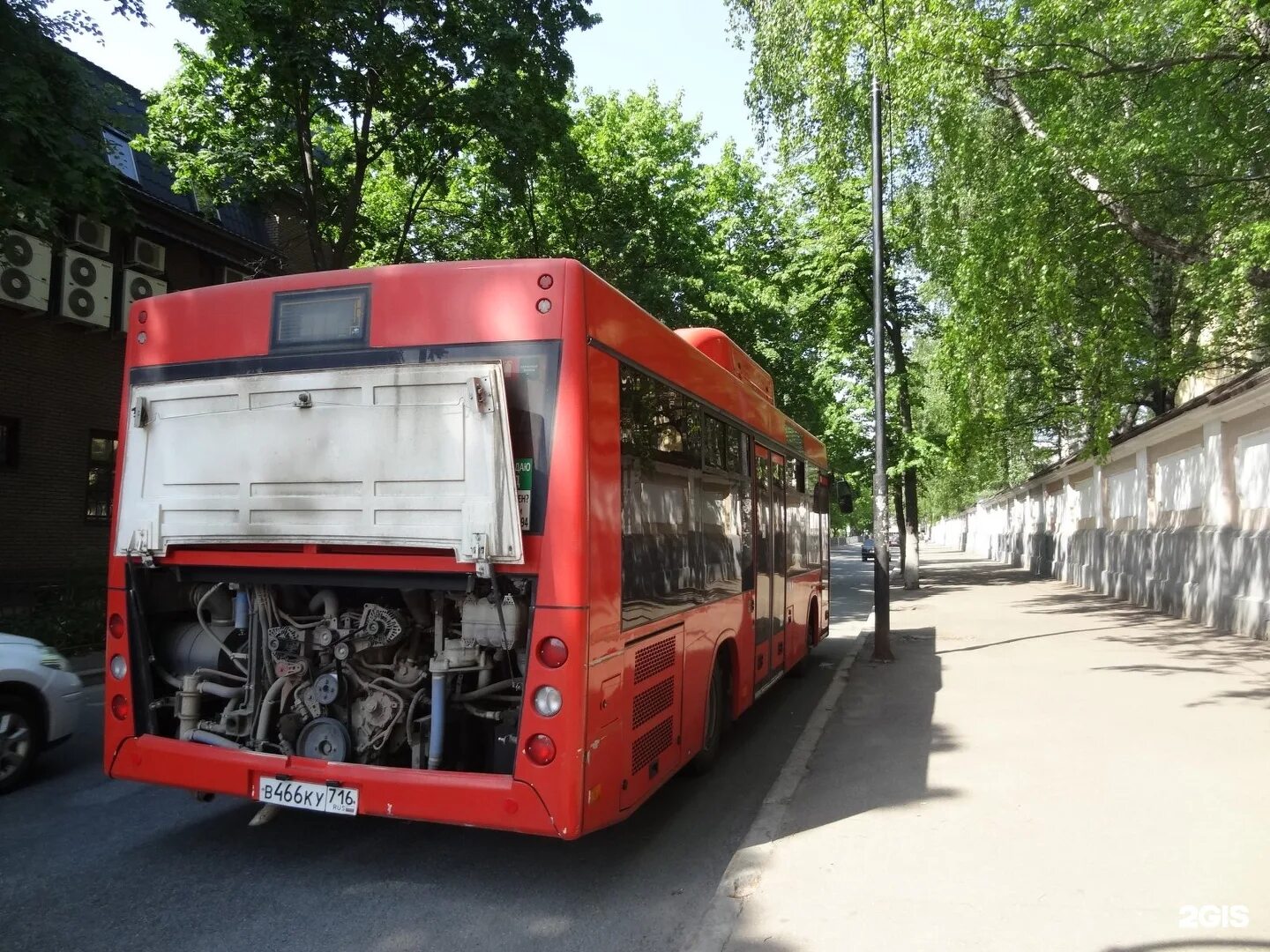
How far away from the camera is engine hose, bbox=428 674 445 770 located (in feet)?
13.9

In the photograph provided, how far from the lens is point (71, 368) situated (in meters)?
16.2

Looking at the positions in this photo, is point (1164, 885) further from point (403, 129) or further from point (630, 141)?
point (630, 141)

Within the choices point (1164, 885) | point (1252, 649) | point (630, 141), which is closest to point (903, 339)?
point (630, 141)

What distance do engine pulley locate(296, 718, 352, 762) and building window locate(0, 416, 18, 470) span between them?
13.7m

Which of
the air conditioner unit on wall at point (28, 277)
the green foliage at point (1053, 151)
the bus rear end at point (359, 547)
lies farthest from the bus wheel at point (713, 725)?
the air conditioner unit on wall at point (28, 277)

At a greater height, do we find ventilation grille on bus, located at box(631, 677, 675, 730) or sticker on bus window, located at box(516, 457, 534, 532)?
sticker on bus window, located at box(516, 457, 534, 532)

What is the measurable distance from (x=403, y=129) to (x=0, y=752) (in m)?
11.4

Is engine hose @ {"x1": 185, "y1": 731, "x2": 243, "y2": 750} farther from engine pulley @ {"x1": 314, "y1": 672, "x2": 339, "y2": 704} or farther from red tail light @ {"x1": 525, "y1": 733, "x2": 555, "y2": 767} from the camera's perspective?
red tail light @ {"x1": 525, "y1": 733, "x2": 555, "y2": 767}

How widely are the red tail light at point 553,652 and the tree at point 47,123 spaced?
7178mm

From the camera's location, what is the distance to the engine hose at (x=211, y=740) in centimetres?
456

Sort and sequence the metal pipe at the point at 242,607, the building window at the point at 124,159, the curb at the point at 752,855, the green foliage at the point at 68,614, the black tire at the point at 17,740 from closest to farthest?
the curb at the point at 752,855
the metal pipe at the point at 242,607
the black tire at the point at 17,740
the green foliage at the point at 68,614
the building window at the point at 124,159

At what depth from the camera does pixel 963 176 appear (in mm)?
13570

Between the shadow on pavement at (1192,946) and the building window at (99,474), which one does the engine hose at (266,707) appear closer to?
the shadow on pavement at (1192,946)

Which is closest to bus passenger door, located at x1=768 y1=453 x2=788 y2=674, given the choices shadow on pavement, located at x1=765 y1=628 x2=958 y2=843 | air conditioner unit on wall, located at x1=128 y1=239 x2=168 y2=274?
shadow on pavement, located at x1=765 y1=628 x2=958 y2=843
